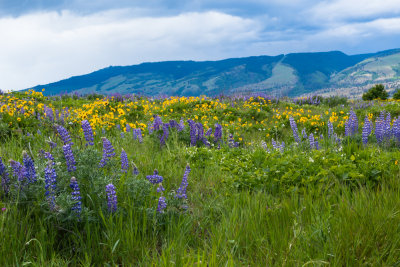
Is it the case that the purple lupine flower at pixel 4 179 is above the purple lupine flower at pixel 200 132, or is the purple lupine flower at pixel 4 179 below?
above

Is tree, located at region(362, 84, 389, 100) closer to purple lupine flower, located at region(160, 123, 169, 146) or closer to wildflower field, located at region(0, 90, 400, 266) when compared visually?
purple lupine flower, located at region(160, 123, 169, 146)

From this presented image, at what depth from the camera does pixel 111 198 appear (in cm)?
291

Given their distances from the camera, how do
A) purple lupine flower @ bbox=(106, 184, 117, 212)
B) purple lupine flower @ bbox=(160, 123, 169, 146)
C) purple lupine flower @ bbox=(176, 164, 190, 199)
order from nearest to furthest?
purple lupine flower @ bbox=(106, 184, 117, 212) → purple lupine flower @ bbox=(176, 164, 190, 199) → purple lupine flower @ bbox=(160, 123, 169, 146)

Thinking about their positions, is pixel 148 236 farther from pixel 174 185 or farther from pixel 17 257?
pixel 174 185

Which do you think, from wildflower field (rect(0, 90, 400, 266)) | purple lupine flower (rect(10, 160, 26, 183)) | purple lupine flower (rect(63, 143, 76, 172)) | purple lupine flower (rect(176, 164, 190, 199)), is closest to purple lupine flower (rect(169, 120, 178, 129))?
wildflower field (rect(0, 90, 400, 266))

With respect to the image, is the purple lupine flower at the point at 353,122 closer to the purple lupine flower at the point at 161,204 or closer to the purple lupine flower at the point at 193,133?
the purple lupine flower at the point at 193,133

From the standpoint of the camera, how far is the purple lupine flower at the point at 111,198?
2855mm

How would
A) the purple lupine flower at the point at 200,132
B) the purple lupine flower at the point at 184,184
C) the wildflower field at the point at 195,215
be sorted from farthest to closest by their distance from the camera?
the purple lupine flower at the point at 200,132 → the purple lupine flower at the point at 184,184 → the wildflower field at the point at 195,215

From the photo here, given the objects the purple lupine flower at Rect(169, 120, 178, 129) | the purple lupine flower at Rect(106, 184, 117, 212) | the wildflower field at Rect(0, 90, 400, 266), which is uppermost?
the purple lupine flower at Rect(169, 120, 178, 129)

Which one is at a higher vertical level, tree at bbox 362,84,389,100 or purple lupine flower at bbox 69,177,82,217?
purple lupine flower at bbox 69,177,82,217

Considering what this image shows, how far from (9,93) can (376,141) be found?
55.4ft

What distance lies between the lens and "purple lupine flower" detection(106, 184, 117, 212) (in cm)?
286

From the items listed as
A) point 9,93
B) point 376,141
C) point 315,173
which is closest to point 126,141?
point 315,173

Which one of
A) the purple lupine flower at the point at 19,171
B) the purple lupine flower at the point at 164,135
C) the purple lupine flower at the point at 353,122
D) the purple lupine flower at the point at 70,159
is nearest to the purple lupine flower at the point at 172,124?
the purple lupine flower at the point at 164,135
